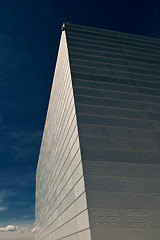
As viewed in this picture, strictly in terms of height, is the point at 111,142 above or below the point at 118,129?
below

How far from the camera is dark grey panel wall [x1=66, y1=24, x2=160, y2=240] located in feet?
30.5

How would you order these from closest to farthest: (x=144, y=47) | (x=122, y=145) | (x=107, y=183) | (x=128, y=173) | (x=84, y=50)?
1. (x=107, y=183)
2. (x=128, y=173)
3. (x=122, y=145)
4. (x=84, y=50)
5. (x=144, y=47)

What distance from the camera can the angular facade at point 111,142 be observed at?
9.28 metres

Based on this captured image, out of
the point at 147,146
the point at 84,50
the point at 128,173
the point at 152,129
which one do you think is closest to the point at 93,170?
the point at 128,173

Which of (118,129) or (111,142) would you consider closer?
(111,142)

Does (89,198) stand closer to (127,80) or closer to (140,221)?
(140,221)

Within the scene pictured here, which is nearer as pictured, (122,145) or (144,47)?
(122,145)

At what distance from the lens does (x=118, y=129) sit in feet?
41.0

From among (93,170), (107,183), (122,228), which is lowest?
(122,228)

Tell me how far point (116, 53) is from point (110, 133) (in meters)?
9.81

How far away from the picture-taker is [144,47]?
20.2 metres

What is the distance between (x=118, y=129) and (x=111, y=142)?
4.20 ft

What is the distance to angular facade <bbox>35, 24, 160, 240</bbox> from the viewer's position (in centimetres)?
928

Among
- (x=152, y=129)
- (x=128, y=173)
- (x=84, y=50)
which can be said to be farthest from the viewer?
(x=84, y=50)
